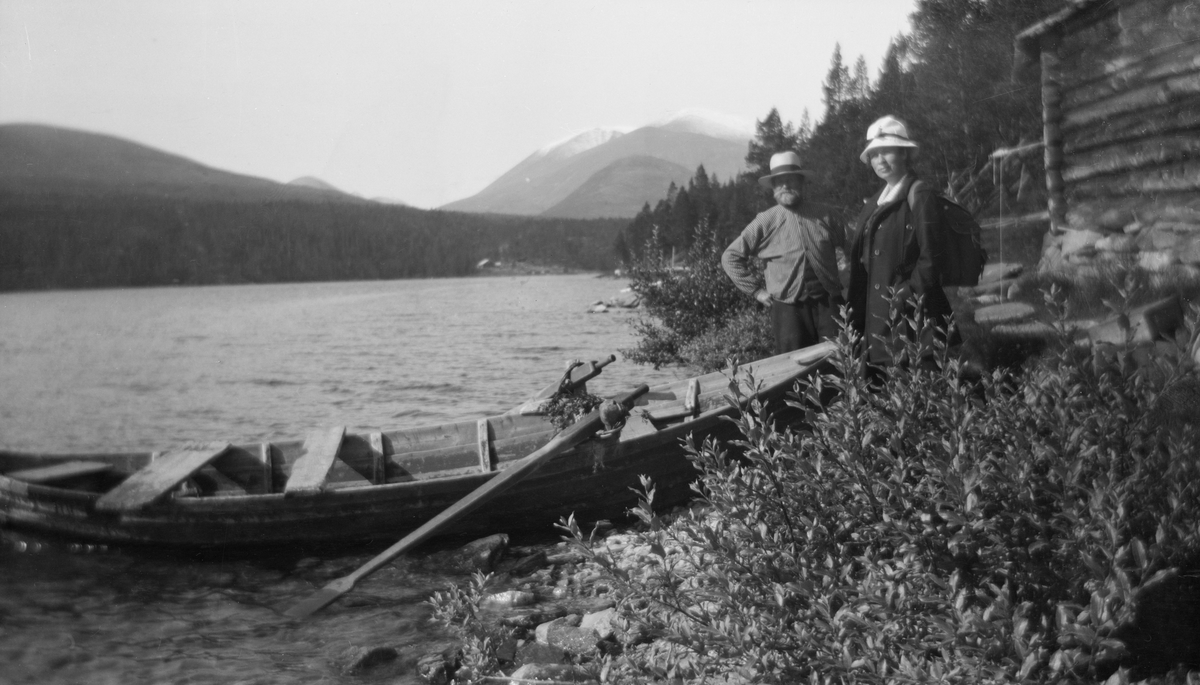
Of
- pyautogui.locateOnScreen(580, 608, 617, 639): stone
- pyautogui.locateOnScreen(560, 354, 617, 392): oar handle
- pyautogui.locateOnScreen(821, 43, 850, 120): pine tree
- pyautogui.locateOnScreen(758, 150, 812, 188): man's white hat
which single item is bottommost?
pyautogui.locateOnScreen(580, 608, 617, 639): stone

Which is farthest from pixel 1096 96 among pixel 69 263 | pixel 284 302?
pixel 284 302

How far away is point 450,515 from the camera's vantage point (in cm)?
497

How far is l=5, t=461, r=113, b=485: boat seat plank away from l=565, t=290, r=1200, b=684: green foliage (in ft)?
19.1

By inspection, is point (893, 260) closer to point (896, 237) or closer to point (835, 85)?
point (896, 237)

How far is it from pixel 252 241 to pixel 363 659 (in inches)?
1601

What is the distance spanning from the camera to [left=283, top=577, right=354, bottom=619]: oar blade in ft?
15.8

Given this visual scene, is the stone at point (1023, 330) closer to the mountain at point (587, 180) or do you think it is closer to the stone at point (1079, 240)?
the stone at point (1079, 240)

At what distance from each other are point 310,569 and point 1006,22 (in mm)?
5846

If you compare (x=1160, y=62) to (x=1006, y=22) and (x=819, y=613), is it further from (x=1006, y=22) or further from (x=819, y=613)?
(x=819, y=613)

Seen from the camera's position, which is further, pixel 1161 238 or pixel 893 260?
pixel 893 260

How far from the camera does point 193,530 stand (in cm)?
580

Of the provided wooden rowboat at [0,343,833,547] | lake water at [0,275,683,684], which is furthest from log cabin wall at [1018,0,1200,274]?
lake water at [0,275,683,684]

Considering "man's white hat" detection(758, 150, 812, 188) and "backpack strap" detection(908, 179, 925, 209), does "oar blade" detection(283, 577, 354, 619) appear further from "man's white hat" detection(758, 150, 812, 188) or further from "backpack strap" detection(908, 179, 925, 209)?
"backpack strap" detection(908, 179, 925, 209)

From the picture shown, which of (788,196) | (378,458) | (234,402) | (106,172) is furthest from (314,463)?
(106,172)
